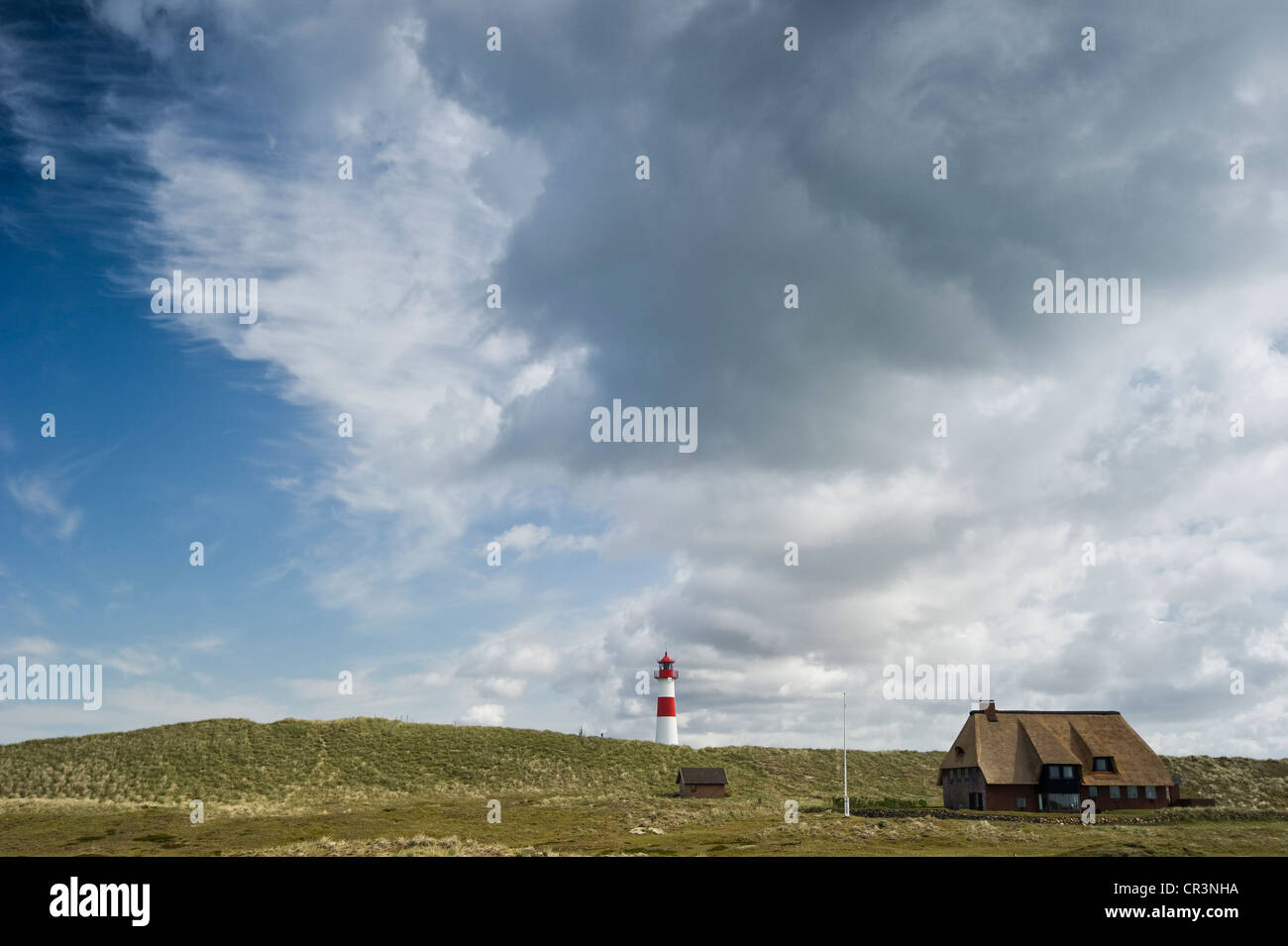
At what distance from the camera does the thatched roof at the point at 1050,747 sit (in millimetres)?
66500

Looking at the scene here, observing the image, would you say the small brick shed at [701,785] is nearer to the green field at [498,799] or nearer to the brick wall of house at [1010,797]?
the green field at [498,799]

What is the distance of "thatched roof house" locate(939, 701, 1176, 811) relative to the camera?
65812 millimetres

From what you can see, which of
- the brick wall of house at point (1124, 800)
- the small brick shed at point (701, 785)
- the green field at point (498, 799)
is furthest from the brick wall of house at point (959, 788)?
the small brick shed at point (701, 785)

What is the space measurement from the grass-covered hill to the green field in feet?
1.05

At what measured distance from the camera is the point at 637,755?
104750 mm

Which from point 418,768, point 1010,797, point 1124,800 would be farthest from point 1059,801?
point 418,768

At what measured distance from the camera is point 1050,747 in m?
67.6

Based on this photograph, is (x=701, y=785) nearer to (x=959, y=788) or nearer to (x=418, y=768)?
(x=959, y=788)

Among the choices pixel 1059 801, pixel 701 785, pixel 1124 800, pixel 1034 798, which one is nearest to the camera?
pixel 1059 801

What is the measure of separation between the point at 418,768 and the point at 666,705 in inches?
1057
